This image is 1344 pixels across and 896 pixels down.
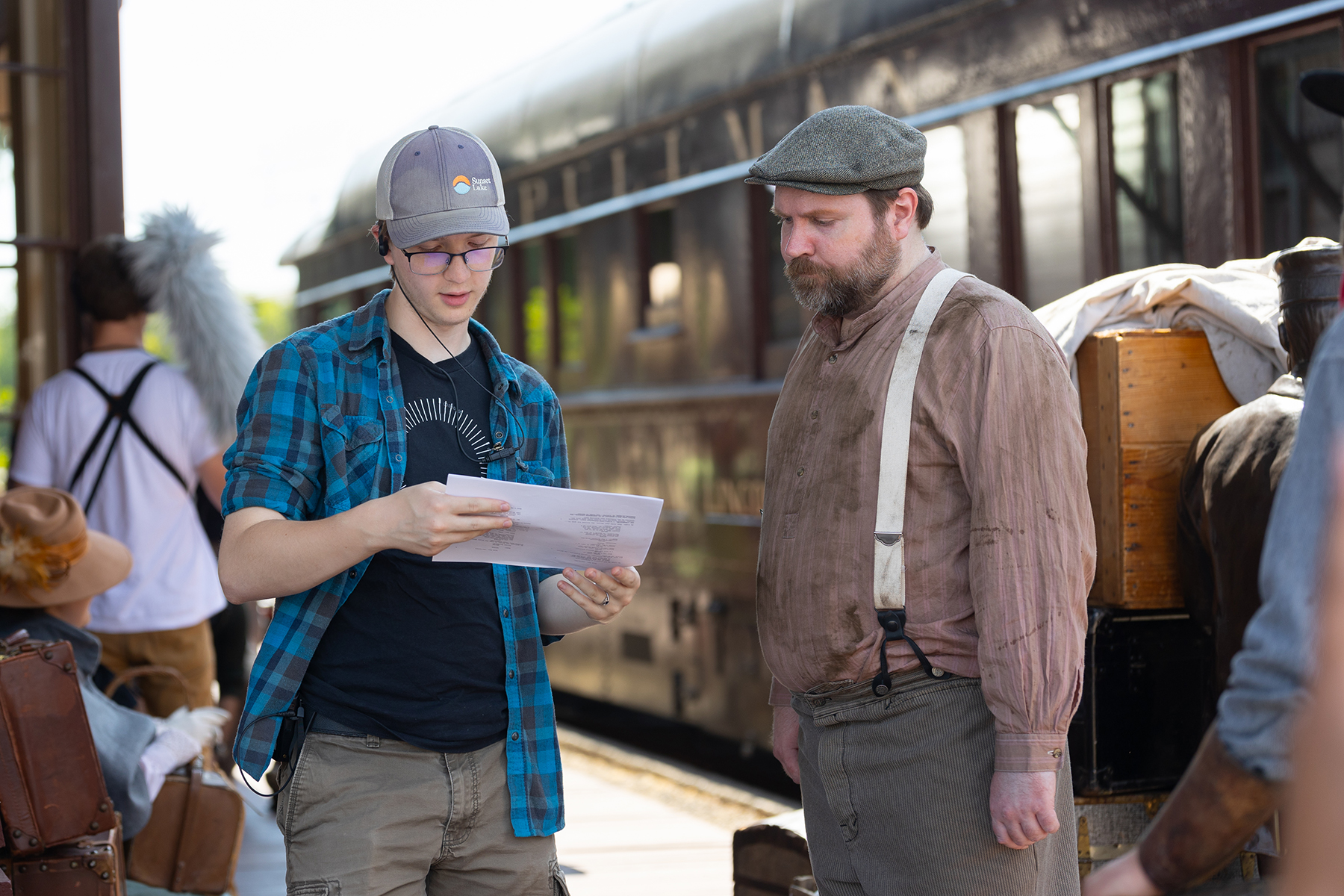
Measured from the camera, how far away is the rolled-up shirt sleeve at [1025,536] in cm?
229

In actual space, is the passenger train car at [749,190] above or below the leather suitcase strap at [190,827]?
above

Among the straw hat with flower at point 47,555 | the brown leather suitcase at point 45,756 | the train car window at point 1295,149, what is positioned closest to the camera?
the brown leather suitcase at point 45,756

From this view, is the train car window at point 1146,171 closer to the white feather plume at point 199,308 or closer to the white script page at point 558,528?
the white feather plume at point 199,308

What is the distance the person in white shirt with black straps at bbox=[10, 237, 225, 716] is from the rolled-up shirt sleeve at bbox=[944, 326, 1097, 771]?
275 centimetres

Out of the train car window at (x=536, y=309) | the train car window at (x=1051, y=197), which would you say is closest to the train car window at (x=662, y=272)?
the train car window at (x=536, y=309)

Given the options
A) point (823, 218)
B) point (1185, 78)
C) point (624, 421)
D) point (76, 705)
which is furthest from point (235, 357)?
point (624, 421)

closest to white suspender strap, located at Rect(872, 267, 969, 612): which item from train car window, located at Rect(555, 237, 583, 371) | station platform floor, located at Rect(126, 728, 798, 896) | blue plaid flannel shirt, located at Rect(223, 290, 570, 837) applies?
blue plaid flannel shirt, located at Rect(223, 290, 570, 837)

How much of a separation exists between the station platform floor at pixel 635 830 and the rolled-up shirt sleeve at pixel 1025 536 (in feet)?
10.1

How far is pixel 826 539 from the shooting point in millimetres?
2498

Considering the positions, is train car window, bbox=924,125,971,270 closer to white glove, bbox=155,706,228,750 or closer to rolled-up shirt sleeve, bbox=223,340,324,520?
white glove, bbox=155,706,228,750

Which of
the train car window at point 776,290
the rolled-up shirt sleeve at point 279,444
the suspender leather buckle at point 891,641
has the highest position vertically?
the train car window at point 776,290

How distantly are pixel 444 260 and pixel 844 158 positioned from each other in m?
0.70

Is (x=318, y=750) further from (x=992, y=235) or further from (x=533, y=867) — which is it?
(x=992, y=235)

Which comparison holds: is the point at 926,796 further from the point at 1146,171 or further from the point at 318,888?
the point at 1146,171
